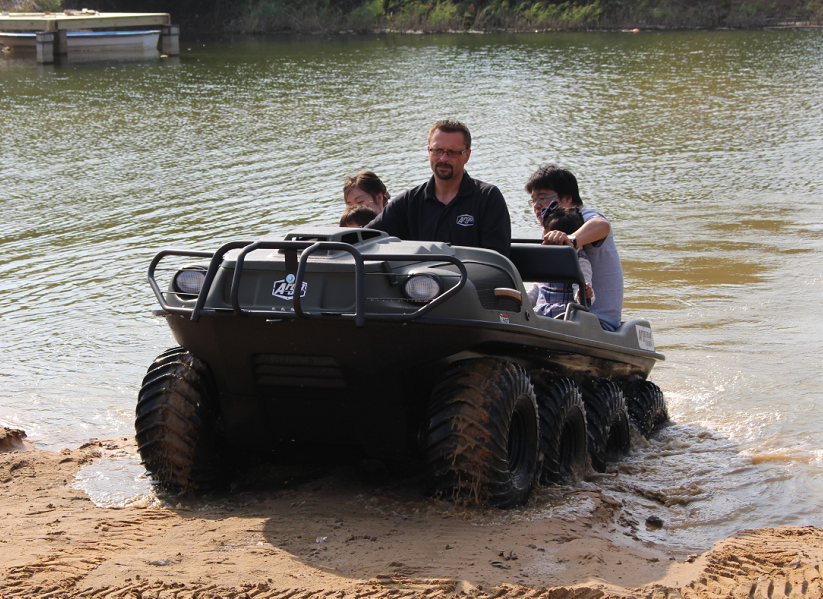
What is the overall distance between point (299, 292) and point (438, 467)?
90cm

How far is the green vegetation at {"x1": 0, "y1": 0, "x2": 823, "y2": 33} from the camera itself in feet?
145

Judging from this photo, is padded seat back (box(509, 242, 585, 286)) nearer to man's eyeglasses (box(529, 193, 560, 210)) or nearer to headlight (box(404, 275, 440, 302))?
man's eyeglasses (box(529, 193, 560, 210))

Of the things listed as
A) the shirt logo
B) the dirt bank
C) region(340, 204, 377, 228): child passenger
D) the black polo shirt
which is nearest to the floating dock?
region(340, 204, 377, 228): child passenger

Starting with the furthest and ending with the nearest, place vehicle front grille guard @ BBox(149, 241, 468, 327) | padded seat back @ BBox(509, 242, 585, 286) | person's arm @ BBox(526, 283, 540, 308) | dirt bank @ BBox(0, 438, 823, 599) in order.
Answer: person's arm @ BBox(526, 283, 540, 308)
padded seat back @ BBox(509, 242, 585, 286)
vehicle front grille guard @ BBox(149, 241, 468, 327)
dirt bank @ BBox(0, 438, 823, 599)

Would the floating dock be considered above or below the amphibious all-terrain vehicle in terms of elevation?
above

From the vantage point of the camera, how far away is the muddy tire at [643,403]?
5754 millimetres

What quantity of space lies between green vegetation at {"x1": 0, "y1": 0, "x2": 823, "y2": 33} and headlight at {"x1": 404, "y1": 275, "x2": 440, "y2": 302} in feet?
143

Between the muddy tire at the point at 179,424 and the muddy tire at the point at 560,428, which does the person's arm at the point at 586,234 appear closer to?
the muddy tire at the point at 560,428

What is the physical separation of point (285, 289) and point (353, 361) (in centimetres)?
37

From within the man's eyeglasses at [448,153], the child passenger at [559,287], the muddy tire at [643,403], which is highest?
the man's eyeglasses at [448,153]

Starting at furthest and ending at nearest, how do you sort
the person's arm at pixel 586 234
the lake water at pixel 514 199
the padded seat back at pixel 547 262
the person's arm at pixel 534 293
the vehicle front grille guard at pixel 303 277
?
1. the lake water at pixel 514 199
2. the person's arm at pixel 534 293
3. the person's arm at pixel 586 234
4. the padded seat back at pixel 547 262
5. the vehicle front grille guard at pixel 303 277

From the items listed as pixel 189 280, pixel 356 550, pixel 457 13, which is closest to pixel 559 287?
pixel 189 280

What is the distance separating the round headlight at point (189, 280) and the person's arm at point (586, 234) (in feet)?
6.46

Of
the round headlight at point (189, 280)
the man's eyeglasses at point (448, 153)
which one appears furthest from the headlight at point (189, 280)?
the man's eyeglasses at point (448, 153)
